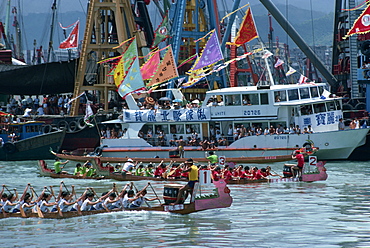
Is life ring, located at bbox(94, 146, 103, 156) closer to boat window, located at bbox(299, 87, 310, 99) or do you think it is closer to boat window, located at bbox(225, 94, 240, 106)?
boat window, located at bbox(225, 94, 240, 106)

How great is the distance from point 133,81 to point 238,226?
76.6 feet

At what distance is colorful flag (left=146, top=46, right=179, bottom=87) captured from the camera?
45.0m

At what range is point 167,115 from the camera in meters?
45.2

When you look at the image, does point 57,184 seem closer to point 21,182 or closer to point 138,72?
point 21,182

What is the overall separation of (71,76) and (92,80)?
2080mm

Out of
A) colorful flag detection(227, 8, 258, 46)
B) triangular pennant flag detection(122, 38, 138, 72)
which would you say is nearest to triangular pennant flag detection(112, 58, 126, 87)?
triangular pennant flag detection(122, 38, 138, 72)

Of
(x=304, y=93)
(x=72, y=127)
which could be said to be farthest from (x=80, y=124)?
(x=304, y=93)

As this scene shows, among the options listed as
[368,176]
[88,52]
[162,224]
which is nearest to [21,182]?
[162,224]

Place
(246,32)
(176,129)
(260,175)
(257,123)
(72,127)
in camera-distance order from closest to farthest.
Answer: (260,175) → (257,123) → (246,32) → (176,129) → (72,127)

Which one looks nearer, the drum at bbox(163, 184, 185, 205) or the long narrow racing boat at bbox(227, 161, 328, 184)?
the drum at bbox(163, 184, 185, 205)

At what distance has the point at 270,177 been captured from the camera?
35.2m

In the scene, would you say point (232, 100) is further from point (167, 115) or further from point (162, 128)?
point (162, 128)

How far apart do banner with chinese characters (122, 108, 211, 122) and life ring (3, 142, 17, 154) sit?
8.77 meters

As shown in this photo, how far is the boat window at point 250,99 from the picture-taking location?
139ft
